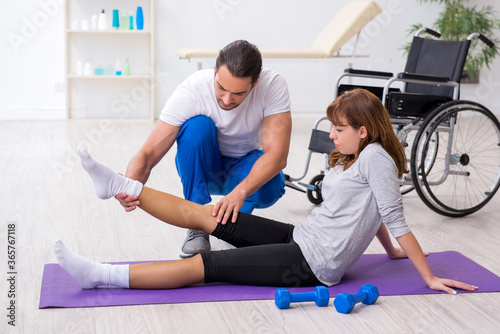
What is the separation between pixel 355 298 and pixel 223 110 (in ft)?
2.59

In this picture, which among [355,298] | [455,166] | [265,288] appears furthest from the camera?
[455,166]

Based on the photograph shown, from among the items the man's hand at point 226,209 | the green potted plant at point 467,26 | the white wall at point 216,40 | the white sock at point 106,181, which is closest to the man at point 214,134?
the man's hand at point 226,209

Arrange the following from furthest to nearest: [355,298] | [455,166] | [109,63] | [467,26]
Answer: [467,26] < [109,63] < [455,166] < [355,298]

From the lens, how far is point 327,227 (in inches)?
69.8

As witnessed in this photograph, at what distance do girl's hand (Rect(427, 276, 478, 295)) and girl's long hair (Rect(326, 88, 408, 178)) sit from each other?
329mm

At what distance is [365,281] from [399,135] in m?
1.03

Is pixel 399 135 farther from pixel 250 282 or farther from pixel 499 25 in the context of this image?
pixel 499 25

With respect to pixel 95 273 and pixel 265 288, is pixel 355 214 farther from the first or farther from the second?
pixel 95 273

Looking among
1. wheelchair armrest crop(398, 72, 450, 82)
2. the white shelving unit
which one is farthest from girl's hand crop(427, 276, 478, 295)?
the white shelving unit

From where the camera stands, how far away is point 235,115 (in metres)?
2.10

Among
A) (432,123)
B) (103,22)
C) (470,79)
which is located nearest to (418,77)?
(432,123)

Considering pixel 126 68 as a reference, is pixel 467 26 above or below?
above

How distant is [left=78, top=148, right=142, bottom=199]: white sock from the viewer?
1.64 m

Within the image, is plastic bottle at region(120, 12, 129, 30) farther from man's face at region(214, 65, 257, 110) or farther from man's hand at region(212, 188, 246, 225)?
man's hand at region(212, 188, 246, 225)
